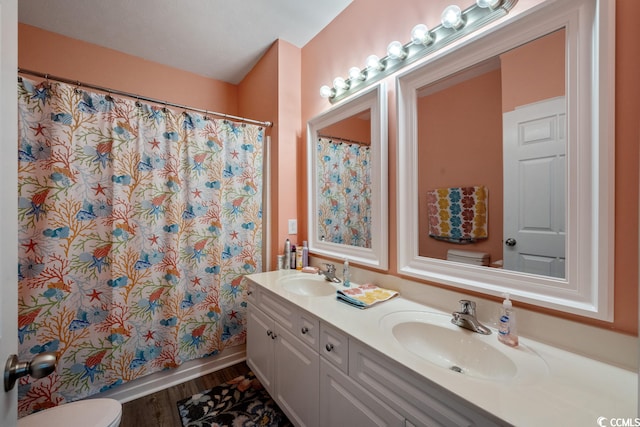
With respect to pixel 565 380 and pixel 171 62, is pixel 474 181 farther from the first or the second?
pixel 171 62

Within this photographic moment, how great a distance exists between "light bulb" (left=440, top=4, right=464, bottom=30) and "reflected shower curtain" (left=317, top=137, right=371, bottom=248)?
64 centimetres

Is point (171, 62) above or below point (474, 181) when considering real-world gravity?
above

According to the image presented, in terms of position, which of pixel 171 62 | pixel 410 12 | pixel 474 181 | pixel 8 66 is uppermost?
pixel 171 62

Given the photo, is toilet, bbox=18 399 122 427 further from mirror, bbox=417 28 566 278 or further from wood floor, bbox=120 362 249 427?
mirror, bbox=417 28 566 278

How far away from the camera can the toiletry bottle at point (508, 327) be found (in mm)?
851

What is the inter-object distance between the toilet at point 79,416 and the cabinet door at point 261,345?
2.26 ft

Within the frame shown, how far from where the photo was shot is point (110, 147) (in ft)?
4.97

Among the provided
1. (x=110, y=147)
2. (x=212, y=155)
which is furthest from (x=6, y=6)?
(x=212, y=155)

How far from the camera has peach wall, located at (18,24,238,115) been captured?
174 centimetres

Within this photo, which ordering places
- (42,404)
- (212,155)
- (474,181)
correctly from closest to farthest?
(474,181)
(42,404)
(212,155)

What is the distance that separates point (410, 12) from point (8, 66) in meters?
1.49

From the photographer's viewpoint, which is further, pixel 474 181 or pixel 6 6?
pixel 474 181

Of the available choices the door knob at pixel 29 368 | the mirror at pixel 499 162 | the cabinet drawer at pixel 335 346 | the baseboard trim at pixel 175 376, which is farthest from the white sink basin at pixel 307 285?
the door knob at pixel 29 368

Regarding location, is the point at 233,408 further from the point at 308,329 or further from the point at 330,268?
the point at 330,268
